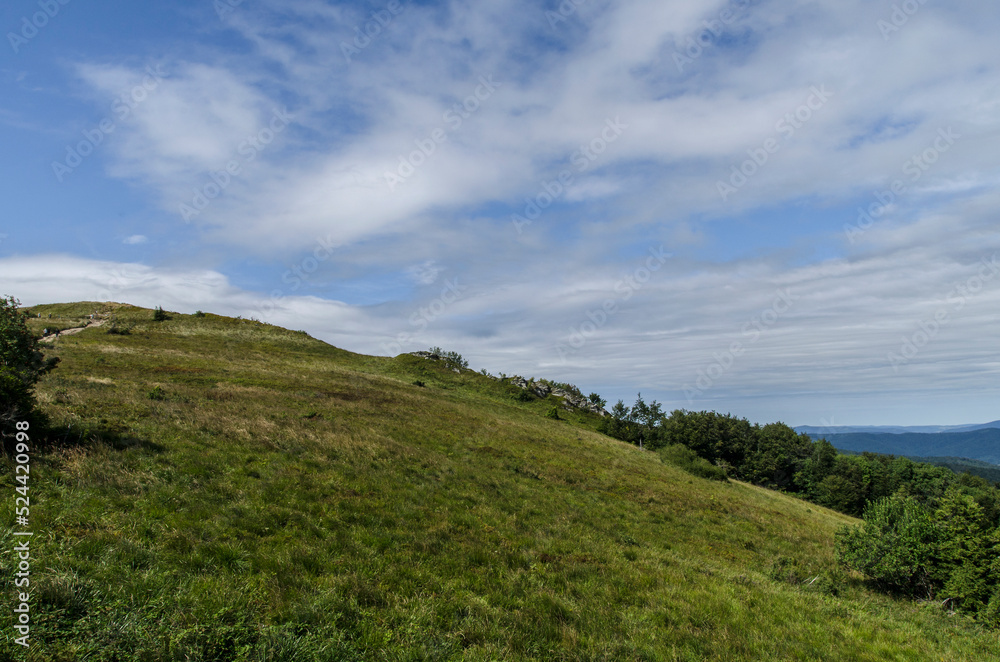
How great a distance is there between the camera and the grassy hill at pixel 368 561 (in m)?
6.69

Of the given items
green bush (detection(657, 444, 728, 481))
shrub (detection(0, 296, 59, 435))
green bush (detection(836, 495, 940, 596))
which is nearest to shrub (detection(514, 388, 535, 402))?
green bush (detection(657, 444, 728, 481))

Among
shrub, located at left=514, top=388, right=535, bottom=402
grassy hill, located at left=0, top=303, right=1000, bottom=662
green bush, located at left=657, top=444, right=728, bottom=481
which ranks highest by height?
shrub, located at left=514, top=388, right=535, bottom=402

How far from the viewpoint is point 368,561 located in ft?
31.6

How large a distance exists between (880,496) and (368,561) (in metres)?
101

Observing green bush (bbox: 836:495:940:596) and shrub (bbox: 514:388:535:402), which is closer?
green bush (bbox: 836:495:940:596)

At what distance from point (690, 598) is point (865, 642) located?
4.31 metres

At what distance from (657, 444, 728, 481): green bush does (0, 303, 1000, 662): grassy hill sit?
2343 centimetres

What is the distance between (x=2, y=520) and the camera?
7.98 meters

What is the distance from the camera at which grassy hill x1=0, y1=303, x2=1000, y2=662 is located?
6691 mm

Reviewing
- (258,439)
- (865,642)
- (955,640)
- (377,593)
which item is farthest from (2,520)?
(955,640)

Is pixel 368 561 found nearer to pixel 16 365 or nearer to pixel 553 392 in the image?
pixel 16 365

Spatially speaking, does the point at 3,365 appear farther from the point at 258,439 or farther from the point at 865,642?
the point at 865,642

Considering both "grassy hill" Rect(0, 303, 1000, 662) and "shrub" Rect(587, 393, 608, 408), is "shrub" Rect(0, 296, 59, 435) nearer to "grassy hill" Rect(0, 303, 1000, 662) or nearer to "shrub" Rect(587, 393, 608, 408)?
"grassy hill" Rect(0, 303, 1000, 662)

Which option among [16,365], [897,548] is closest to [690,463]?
[897,548]
